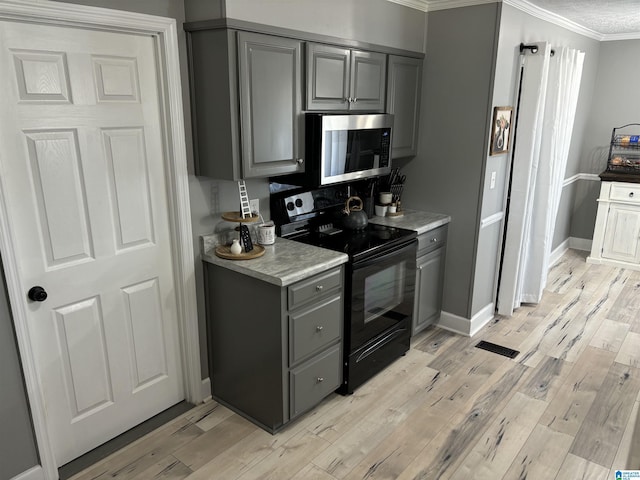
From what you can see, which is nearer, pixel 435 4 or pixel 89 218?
pixel 89 218

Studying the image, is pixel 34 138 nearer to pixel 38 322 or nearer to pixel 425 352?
pixel 38 322

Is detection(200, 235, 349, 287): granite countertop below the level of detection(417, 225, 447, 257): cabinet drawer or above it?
above

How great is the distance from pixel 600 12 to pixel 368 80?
2218 mm

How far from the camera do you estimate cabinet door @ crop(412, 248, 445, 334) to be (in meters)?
3.38

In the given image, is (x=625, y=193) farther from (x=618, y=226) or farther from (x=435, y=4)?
(x=435, y=4)

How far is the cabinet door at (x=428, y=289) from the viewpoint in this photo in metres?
3.38

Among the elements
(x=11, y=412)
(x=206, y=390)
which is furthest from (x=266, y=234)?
(x=11, y=412)

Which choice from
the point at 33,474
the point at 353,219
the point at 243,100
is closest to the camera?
the point at 33,474

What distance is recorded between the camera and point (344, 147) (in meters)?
2.81

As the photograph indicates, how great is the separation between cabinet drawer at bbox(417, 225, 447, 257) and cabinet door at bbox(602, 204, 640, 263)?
2.62 metres

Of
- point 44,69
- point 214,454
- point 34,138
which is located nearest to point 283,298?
point 214,454

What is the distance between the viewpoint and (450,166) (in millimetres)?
3453

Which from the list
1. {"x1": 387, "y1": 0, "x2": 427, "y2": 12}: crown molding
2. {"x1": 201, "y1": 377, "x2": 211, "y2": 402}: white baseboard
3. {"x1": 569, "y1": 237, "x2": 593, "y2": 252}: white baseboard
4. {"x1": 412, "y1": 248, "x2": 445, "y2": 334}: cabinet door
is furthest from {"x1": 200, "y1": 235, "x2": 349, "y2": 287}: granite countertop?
{"x1": 569, "y1": 237, "x2": 593, "y2": 252}: white baseboard

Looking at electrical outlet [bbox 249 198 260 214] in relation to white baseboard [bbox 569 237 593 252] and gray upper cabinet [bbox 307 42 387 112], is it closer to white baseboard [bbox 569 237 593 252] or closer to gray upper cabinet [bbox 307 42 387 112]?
gray upper cabinet [bbox 307 42 387 112]
